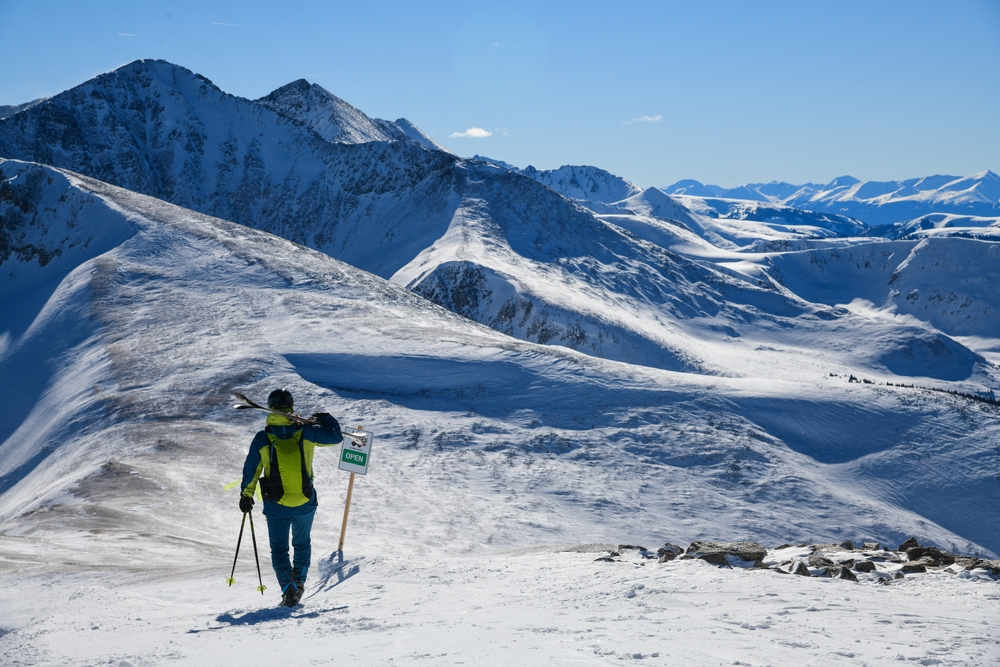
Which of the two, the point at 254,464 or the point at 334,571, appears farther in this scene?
the point at 334,571

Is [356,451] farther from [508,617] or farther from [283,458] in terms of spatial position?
[508,617]

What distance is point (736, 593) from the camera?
9.20m

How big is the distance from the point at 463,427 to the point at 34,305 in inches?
1353

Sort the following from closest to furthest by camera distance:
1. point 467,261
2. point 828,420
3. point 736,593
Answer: point 736,593 < point 828,420 < point 467,261

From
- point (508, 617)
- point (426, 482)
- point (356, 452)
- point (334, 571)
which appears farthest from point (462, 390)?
point (508, 617)

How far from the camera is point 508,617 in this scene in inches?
332

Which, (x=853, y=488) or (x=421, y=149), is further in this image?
(x=421, y=149)

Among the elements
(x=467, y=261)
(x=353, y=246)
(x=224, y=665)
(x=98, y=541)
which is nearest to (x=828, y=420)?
(x=98, y=541)

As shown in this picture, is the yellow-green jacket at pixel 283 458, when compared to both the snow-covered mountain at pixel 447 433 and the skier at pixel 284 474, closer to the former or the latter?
the skier at pixel 284 474

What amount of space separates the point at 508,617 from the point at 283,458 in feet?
10.9

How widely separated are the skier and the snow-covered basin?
50 cm

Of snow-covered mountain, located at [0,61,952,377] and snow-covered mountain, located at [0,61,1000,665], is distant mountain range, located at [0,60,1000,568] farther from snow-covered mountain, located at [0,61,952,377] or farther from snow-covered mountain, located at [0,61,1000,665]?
snow-covered mountain, located at [0,61,952,377]

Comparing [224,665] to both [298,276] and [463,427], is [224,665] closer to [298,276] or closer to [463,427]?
[463,427]

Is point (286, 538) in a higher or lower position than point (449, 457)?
higher
